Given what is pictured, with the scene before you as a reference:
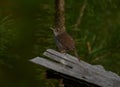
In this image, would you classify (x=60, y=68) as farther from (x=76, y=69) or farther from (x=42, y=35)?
(x=42, y=35)

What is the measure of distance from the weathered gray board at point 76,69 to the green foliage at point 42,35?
1.46m

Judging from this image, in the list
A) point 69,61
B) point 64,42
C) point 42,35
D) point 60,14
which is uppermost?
point 42,35

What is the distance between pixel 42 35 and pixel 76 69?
183cm

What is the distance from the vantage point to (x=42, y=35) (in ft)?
26.2

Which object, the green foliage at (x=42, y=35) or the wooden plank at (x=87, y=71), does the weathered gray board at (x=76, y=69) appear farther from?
the green foliage at (x=42, y=35)

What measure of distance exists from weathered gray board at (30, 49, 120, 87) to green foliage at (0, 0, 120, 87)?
1.46 m

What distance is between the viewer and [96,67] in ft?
21.3

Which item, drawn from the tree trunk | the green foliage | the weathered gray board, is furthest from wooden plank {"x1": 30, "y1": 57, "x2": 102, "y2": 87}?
the green foliage

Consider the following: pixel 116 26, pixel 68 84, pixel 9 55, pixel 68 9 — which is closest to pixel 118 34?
pixel 116 26

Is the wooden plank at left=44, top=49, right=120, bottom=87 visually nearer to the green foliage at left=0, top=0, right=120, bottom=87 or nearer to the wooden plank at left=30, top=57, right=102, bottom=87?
the wooden plank at left=30, top=57, right=102, bottom=87

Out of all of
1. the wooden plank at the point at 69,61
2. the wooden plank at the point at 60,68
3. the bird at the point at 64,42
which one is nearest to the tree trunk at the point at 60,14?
the bird at the point at 64,42

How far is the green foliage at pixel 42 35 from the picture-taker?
7.93m

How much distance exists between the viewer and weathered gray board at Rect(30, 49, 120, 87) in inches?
240

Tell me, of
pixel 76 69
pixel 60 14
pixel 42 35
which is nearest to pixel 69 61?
pixel 76 69
